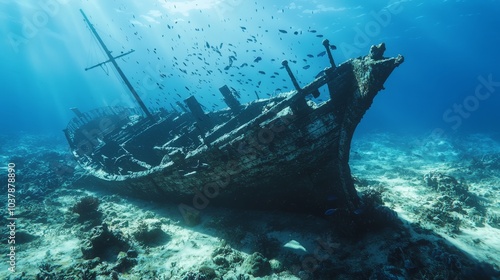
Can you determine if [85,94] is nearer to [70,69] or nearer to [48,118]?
[70,69]

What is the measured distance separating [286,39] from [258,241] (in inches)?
3281

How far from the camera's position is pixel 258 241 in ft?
23.9

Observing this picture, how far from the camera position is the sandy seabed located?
614 cm

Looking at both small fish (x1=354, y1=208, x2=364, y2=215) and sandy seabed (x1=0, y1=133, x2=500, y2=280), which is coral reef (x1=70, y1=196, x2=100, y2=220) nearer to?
sandy seabed (x1=0, y1=133, x2=500, y2=280)

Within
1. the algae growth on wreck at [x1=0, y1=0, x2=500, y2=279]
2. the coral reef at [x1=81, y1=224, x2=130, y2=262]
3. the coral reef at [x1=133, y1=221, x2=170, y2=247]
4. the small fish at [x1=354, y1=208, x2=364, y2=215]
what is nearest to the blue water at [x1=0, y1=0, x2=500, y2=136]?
the algae growth on wreck at [x1=0, y1=0, x2=500, y2=279]

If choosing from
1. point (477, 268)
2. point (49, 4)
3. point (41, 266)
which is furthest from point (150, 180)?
point (49, 4)

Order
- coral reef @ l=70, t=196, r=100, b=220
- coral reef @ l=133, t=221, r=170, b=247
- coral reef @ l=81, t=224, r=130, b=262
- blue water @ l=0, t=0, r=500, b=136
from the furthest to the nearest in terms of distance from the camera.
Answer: blue water @ l=0, t=0, r=500, b=136 < coral reef @ l=70, t=196, r=100, b=220 < coral reef @ l=133, t=221, r=170, b=247 < coral reef @ l=81, t=224, r=130, b=262

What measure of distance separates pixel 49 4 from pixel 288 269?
59.1m

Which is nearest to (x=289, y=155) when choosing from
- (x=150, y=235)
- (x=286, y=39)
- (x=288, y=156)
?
(x=288, y=156)

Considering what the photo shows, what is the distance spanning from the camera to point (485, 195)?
13.0 metres

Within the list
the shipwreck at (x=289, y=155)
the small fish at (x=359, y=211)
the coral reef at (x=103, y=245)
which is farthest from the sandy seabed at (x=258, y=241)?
the shipwreck at (x=289, y=155)

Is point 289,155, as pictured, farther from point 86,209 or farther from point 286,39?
point 286,39

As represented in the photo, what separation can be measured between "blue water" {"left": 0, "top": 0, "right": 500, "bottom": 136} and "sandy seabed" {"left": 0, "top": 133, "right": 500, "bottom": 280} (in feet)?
21.7

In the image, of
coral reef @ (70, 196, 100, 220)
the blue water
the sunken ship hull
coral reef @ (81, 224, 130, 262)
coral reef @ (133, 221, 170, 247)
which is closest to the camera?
the sunken ship hull
